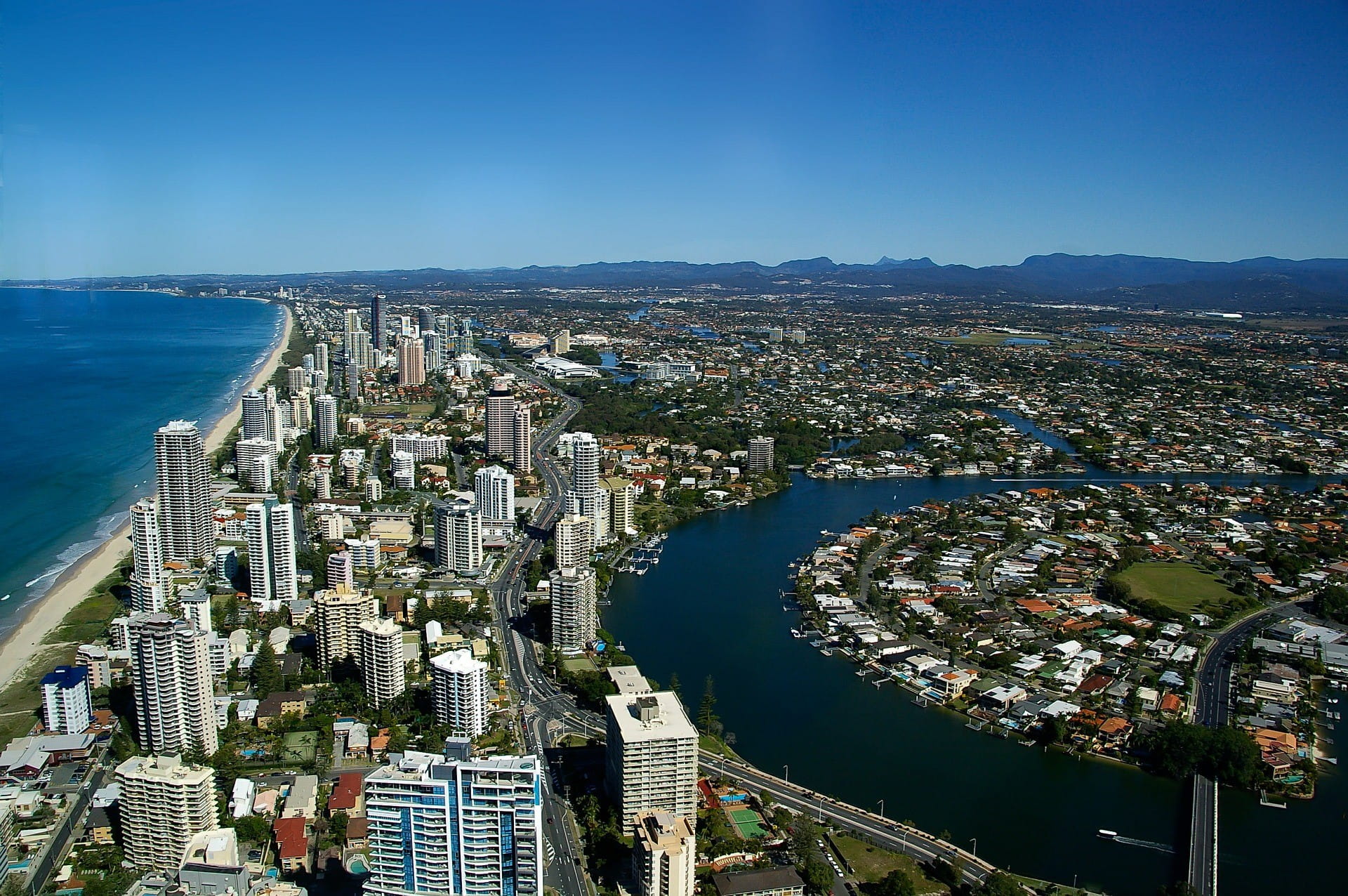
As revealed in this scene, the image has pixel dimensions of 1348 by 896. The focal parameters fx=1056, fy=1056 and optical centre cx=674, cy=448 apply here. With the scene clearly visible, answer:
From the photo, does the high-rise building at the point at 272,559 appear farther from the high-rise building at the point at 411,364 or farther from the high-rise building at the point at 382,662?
the high-rise building at the point at 411,364

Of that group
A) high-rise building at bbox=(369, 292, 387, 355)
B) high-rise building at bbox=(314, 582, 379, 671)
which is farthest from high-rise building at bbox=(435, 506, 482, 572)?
high-rise building at bbox=(369, 292, 387, 355)

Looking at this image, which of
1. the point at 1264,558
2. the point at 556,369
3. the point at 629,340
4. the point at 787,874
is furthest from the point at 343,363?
the point at 787,874

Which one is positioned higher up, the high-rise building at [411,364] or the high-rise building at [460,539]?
the high-rise building at [411,364]

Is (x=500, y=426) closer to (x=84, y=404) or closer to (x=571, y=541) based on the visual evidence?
(x=571, y=541)

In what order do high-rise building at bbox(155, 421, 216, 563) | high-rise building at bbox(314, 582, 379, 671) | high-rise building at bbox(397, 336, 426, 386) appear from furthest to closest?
high-rise building at bbox(397, 336, 426, 386) → high-rise building at bbox(155, 421, 216, 563) → high-rise building at bbox(314, 582, 379, 671)

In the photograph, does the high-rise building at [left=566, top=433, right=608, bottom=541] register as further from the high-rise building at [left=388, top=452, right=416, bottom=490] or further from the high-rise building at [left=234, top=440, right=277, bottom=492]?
the high-rise building at [left=234, top=440, right=277, bottom=492]

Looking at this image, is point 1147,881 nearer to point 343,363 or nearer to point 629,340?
point 343,363

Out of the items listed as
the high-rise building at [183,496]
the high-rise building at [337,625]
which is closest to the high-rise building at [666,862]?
the high-rise building at [337,625]
